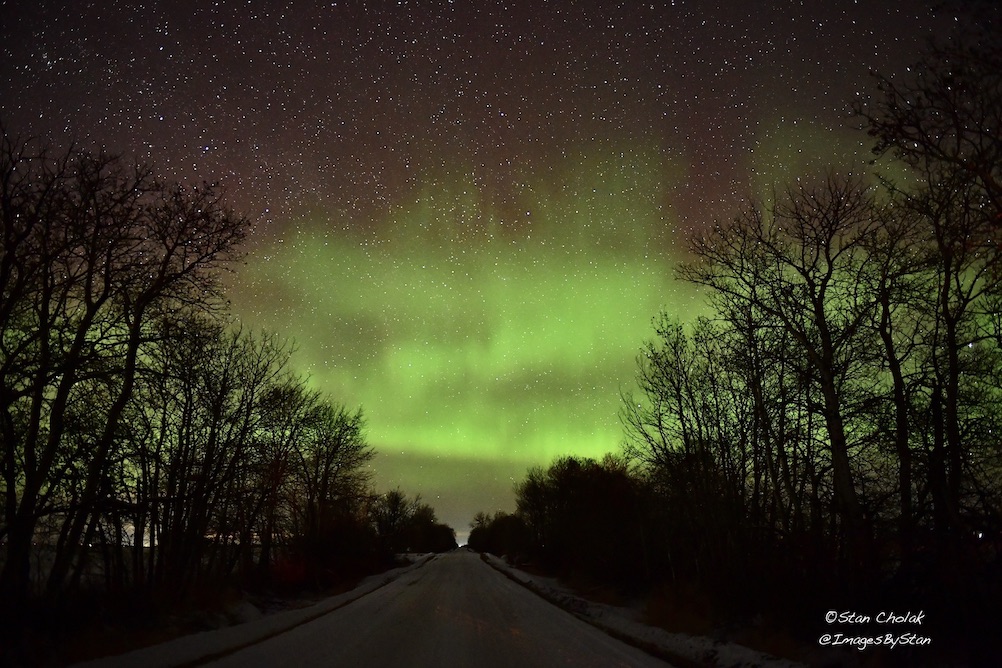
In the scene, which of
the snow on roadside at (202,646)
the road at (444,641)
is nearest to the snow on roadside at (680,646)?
the road at (444,641)

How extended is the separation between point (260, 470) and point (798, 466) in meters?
17.6

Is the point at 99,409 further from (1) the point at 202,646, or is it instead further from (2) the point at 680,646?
(2) the point at 680,646

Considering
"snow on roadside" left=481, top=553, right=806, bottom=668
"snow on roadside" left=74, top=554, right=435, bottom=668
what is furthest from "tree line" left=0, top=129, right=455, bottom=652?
"snow on roadside" left=481, top=553, right=806, bottom=668

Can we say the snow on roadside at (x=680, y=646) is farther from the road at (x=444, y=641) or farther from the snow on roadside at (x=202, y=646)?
the snow on roadside at (x=202, y=646)

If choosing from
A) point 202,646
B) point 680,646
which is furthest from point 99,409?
point 680,646

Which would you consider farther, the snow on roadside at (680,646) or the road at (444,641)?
the road at (444,641)

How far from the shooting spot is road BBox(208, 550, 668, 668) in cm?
1086

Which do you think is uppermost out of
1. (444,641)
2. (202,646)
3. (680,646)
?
(202,646)

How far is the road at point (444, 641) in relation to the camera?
10.9m

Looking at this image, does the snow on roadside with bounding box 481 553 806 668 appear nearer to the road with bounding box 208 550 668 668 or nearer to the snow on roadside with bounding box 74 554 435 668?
the road with bounding box 208 550 668 668

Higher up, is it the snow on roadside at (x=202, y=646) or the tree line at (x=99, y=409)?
the tree line at (x=99, y=409)

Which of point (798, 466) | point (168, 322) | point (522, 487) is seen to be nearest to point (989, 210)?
point (798, 466)

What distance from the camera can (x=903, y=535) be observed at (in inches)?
378

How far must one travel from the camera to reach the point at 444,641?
1331 centimetres
